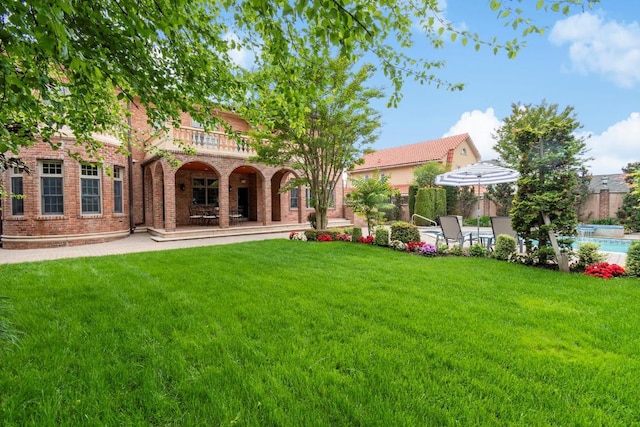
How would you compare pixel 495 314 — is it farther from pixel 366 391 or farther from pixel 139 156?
pixel 139 156

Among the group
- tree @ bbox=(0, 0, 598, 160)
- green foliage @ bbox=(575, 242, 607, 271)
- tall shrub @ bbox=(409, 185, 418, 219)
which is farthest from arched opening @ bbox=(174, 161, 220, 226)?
green foliage @ bbox=(575, 242, 607, 271)

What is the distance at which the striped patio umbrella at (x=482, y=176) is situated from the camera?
9062 mm

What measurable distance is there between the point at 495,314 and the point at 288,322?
257cm

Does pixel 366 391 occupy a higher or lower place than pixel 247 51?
lower

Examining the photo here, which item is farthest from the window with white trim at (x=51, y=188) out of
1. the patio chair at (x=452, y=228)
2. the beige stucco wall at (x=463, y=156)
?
the beige stucco wall at (x=463, y=156)

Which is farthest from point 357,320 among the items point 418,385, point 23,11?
point 23,11

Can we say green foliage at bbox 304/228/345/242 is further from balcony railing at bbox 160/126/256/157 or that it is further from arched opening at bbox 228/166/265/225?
arched opening at bbox 228/166/265/225

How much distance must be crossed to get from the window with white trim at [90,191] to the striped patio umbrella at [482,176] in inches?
499

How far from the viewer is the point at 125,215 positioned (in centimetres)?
1330

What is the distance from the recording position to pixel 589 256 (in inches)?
238

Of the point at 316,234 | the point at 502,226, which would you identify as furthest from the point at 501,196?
the point at 316,234

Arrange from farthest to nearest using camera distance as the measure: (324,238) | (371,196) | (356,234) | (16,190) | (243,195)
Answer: (243,195) → (324,238) → (16,190) → (371,196) → (356,234)

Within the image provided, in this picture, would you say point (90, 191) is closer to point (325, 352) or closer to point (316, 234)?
point (316, 234)

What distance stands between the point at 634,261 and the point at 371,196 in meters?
6.55
